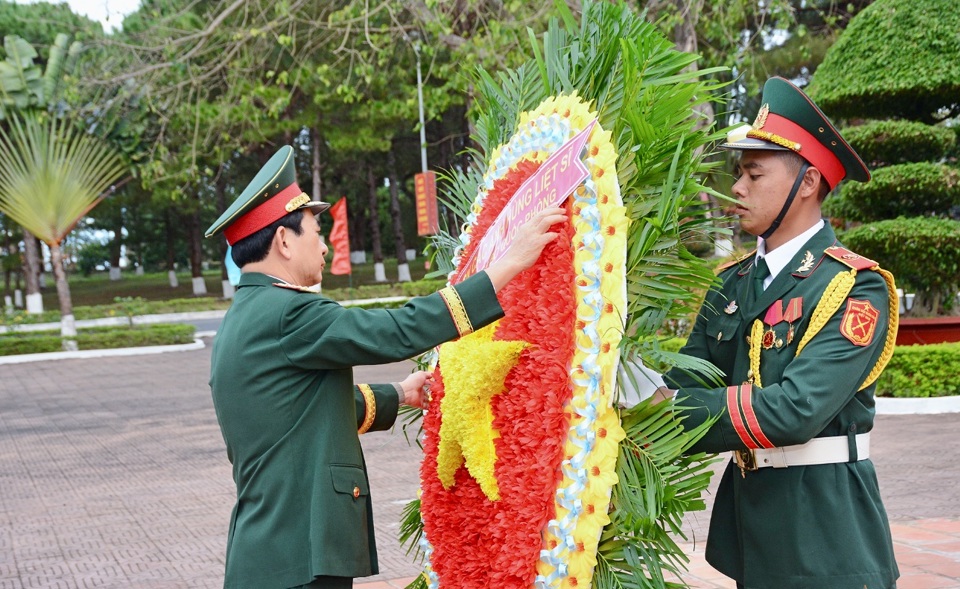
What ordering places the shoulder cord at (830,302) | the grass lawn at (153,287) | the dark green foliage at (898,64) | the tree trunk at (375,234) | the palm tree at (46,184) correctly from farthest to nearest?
the grass lawn at (153,287)
the tree trunk at (375,234)
the palm tree at (46,184)
the dark green foliage at (898,64)
the shoulder cord at (830,302)

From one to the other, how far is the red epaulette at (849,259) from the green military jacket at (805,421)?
0.01m

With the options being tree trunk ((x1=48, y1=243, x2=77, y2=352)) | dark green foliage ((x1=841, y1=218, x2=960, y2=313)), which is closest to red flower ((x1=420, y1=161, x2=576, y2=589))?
dark green foliage ((x1=841, y1=218, x2=960, y2=313))

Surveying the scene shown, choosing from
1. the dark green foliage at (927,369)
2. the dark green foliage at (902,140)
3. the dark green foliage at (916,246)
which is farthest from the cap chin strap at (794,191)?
the dark green foliage at (902,140)

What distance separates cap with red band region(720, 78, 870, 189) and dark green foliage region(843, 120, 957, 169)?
7954 mm

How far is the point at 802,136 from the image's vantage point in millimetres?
2354

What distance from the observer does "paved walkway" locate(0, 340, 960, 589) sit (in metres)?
4.91

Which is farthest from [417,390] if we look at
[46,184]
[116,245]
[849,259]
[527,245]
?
[116,245]

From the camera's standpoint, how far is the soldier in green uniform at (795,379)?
2100 millimetres

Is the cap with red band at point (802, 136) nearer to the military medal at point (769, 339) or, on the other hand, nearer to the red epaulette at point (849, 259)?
the red epaulette at point (849, 259)

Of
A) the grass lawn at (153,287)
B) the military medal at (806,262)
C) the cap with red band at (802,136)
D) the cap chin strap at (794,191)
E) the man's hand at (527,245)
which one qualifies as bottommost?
the grass lawn at (153,287)

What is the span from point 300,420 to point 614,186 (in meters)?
0.99

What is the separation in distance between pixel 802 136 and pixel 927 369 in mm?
7633

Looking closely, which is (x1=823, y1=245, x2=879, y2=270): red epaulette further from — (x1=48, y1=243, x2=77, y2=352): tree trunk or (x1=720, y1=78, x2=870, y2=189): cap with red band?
(x1=48, y1=243, x2=77, y2=352): tree trunk

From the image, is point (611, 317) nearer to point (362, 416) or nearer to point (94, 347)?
point (362, 416)
